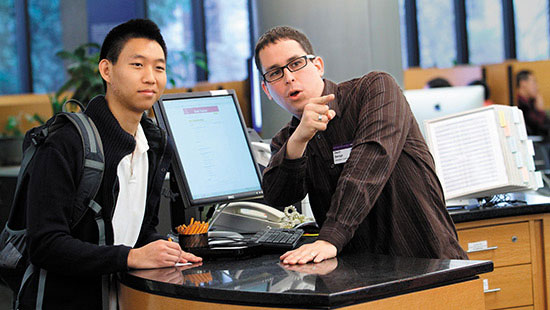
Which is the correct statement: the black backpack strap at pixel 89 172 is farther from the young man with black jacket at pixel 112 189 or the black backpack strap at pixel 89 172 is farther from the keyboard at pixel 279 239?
the keyboard at pixel 279 239

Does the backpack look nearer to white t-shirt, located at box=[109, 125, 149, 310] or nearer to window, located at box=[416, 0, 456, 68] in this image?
white t-shirt, located at box=[109, 125, 149, 310]

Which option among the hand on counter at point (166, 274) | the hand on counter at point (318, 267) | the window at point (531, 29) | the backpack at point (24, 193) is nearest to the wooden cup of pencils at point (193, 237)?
the hand on counter at point (166, 274)

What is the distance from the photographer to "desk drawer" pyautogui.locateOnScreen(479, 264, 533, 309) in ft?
9.34

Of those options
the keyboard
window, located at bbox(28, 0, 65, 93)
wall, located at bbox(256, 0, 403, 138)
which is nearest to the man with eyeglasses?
the keyboard

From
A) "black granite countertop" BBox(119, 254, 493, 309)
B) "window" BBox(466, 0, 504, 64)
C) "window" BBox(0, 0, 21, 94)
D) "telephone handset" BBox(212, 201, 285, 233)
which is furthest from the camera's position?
"window" BBox(466, 0, 504, 64)

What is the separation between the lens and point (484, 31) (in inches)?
432

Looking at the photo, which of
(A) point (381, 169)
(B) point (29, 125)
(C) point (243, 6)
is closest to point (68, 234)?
(A) point (381, 169)

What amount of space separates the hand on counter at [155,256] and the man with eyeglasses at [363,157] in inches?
15.8

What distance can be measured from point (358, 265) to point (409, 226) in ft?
1.18

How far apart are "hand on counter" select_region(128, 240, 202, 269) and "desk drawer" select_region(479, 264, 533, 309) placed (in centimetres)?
148

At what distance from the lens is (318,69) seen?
7.10 feet

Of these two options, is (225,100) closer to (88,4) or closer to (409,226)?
(409,226)

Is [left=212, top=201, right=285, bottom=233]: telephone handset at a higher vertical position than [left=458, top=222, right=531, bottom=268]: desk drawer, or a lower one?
higher

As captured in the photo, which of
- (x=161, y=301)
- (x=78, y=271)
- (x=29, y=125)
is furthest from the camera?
(x=29, y=125)
